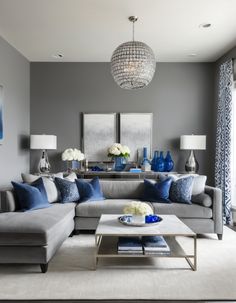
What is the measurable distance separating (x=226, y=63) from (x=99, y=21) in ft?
8.26

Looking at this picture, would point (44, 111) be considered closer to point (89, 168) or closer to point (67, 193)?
point (89, 168)

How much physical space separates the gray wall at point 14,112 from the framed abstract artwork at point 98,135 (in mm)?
1219

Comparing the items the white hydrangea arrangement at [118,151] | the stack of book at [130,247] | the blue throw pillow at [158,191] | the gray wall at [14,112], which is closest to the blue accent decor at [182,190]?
the blue throw pillow at [158,191]

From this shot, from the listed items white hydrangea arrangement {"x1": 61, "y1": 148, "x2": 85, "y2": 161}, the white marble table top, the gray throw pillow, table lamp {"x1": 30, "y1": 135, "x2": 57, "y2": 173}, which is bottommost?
the white marble table top

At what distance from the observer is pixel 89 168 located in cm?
613

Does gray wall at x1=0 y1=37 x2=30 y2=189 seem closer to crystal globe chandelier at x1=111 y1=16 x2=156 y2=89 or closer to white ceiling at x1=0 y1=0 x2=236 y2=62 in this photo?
white ceiling at x1=0 y1=0 x2=236 y2=62

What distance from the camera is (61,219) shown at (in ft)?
11.2

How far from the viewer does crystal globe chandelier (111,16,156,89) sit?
342cm

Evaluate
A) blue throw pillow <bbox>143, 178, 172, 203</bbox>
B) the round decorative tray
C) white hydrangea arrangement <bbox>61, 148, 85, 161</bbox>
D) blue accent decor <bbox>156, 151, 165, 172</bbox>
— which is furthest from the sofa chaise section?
blue accent decor <bbox>156, 151, 165, 172</bbox>

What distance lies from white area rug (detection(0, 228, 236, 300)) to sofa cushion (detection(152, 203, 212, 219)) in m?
0.67

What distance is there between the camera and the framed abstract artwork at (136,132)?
616 centimetres

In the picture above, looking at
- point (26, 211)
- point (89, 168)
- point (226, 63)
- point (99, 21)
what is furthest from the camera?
point (89, 168)

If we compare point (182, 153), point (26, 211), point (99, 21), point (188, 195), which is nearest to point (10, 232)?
point (26, 211)

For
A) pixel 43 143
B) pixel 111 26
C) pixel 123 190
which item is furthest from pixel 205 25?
pixel 43 143
